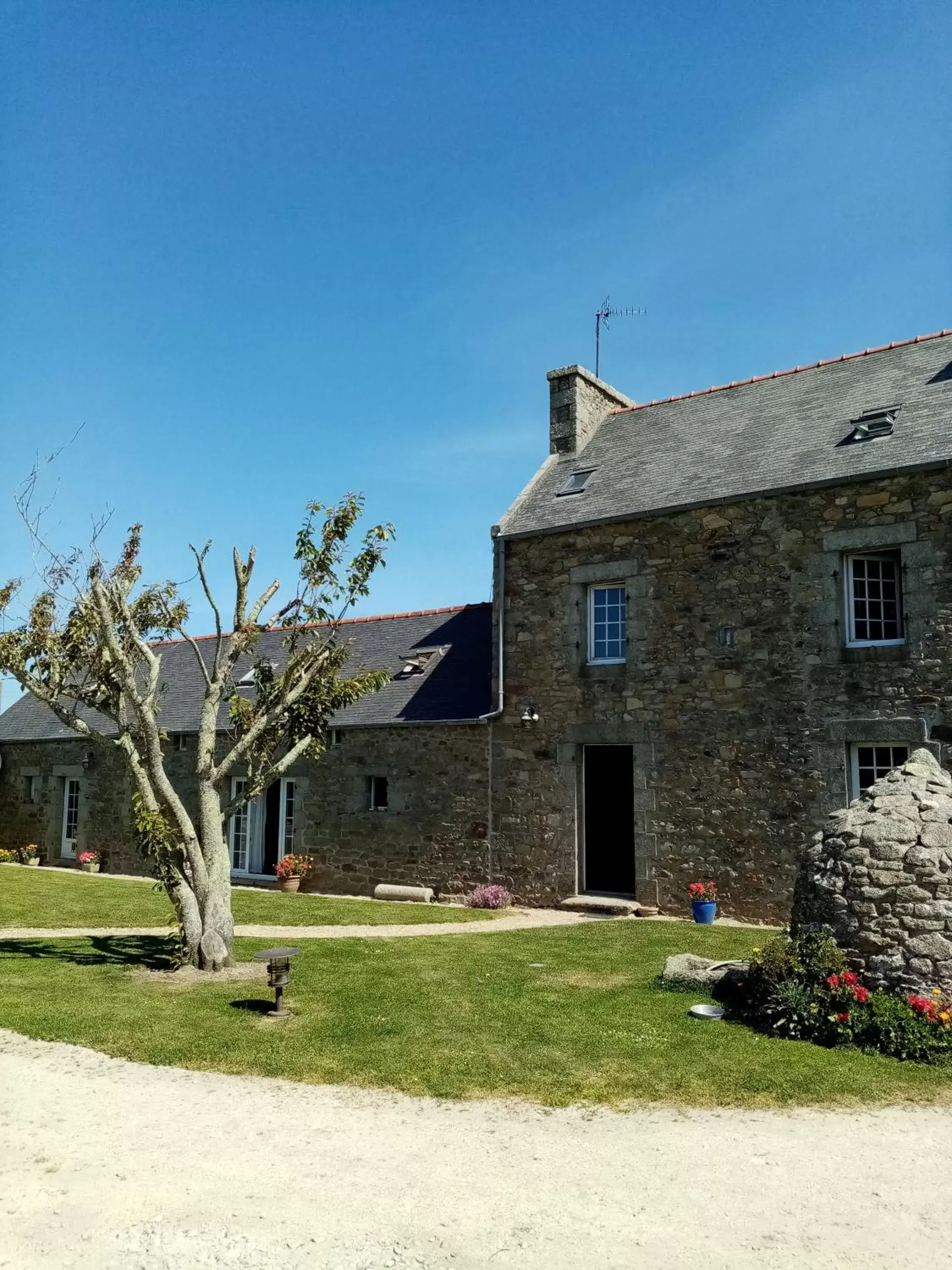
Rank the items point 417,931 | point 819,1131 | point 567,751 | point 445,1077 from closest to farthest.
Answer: point 819,1131
point 445,1077
point 417,931
point 567,751

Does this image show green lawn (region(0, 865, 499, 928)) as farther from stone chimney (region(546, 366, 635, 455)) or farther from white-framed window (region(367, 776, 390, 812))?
stone chimney (region(546, 366, 635, 455))

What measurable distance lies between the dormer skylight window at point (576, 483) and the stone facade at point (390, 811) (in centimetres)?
433

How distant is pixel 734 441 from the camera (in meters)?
15.8

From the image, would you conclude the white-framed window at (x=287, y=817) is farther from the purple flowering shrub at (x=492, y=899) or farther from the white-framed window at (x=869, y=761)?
the white-framed window at (x=869, y=761)

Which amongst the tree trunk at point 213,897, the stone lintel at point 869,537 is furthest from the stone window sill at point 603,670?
the tree trunk at point 213,897

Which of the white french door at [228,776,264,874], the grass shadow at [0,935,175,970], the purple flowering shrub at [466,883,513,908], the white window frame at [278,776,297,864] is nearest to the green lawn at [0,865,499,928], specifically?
the purple flowering shrub at [466,883,513,908]

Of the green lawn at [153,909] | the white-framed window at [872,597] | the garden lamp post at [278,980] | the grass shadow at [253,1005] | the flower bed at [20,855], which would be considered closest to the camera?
the garden lamp post at [278,980]

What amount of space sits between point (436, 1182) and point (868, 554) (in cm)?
1106

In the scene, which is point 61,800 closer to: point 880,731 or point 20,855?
point 20,855

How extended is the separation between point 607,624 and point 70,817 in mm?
14347

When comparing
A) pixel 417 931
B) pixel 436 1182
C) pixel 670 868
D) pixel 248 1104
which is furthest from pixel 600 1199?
pixel 670 868

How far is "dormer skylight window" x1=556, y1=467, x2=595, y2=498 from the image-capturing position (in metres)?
16.8

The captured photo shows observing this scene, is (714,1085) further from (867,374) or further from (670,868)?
(867,374)

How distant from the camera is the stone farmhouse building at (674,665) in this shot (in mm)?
13203
